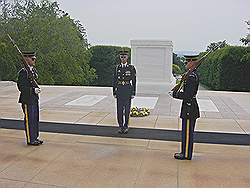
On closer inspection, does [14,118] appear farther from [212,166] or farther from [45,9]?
[45,9]

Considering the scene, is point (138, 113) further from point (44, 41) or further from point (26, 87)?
point (44, 41)

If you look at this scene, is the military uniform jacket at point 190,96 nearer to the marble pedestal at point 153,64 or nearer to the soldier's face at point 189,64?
the soldier's face at point 189,64

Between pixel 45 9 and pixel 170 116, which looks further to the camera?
pixel 45 9

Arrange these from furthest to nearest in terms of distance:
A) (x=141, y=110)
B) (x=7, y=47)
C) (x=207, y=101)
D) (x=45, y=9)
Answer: (x=45, y=9), (x=7, y=47), (x=207, y=101), (x=141, y=110)

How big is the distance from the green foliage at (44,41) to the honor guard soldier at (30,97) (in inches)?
489

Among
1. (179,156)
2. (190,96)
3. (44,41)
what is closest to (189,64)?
(190,96)

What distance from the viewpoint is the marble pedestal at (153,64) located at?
11.4 meters

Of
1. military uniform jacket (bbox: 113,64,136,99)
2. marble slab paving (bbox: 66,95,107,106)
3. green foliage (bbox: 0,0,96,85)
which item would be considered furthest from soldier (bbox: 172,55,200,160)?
green foliage (bbox: 0,0,96,85)

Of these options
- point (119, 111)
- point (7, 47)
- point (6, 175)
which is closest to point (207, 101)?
point (119, 111)

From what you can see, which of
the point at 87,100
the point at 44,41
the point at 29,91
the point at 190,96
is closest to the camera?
the point at 190,96

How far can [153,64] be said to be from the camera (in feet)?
37.7

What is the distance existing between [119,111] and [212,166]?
201cm

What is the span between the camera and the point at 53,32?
18.5 m

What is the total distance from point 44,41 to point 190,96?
1515cm
